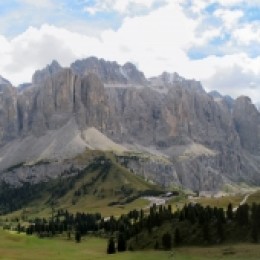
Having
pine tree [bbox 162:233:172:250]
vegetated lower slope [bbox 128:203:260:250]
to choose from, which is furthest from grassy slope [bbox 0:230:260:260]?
vegetated lower slope [bbox 128:203:260:250]

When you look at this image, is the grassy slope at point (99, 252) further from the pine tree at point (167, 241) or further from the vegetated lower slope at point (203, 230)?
the vegetated lower slope at point (203, 230)

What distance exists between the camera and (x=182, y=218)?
188000 mm

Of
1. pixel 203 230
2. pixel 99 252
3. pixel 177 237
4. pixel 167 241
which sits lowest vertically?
pixel 99 252

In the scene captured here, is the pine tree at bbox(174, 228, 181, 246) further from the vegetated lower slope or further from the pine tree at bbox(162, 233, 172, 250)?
the pine tree at bbox(162, 233, 172, 250)

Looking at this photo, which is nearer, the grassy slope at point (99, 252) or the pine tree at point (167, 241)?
the grassy slope at point (99, 252)

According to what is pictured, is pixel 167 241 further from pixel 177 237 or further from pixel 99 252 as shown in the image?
pixel 99 252

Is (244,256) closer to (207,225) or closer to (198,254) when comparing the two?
(198,254)

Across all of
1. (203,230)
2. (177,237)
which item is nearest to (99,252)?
(177,237)

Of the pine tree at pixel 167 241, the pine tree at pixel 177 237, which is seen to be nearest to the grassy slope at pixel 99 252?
the pine tree at pixel 167 241

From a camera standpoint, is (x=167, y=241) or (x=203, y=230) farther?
(x=203, y=230)

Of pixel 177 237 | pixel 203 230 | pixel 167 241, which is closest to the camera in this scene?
pixel 167 241

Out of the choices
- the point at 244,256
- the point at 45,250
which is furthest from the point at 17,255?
the point at 244,256

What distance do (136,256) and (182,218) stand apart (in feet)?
141

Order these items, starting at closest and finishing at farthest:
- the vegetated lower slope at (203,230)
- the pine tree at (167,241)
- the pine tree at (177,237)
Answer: the vegetated lower slope at (203,230)
the pine tree at (167,241)
the pine tree at (177,237)
